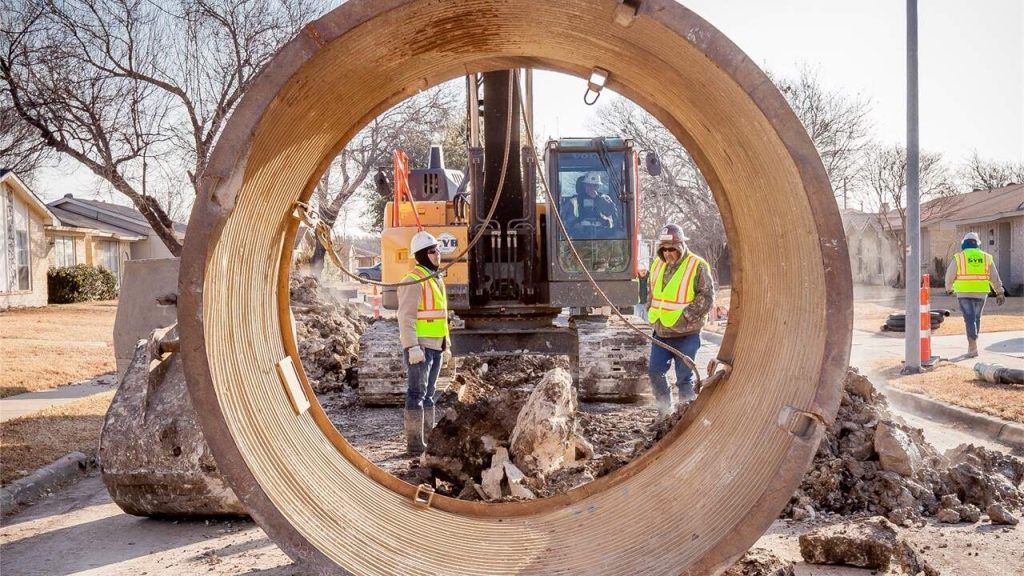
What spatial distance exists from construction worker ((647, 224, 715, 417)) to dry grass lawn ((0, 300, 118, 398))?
8.53 m

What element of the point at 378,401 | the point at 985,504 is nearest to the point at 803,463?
the point at 985,504

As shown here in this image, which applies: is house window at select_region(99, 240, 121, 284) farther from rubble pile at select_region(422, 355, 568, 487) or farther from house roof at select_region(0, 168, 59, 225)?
rubble pile at select_region(422, 355, 568, 487)

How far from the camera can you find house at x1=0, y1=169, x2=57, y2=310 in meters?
26.0

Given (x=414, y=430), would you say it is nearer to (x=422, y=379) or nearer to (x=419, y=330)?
(x=422, y=379)

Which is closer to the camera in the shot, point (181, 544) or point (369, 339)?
point (181, 544)

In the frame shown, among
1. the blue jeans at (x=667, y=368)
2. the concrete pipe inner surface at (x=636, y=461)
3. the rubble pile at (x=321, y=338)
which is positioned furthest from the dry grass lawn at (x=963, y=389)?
the rubble pile at (x=321, y=338)

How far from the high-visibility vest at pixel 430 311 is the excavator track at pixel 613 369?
2.54 meters

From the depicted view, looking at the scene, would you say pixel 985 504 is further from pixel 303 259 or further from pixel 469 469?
pixel 303 259

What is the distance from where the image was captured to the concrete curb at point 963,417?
695cm

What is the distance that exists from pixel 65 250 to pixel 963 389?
34.1m

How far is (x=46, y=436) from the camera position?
738 centimetres

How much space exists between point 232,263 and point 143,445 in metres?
2.08

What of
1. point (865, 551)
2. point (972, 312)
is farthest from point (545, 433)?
point (972, 312)

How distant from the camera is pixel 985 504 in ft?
16.2
